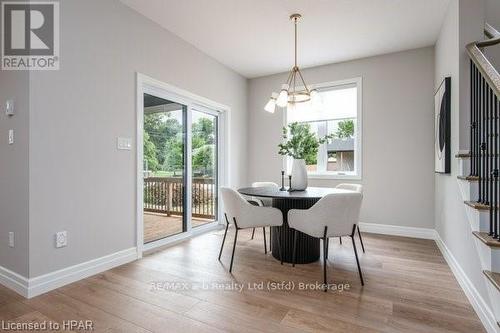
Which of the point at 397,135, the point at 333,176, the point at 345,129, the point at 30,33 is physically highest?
the point at 30,33

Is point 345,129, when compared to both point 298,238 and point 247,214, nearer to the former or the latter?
point 298,238

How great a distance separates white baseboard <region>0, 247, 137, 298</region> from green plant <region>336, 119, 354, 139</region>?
365 centimetres

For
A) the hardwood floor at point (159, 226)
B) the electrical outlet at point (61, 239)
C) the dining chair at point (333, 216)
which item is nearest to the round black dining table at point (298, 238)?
the dining chair at point (333, 216)

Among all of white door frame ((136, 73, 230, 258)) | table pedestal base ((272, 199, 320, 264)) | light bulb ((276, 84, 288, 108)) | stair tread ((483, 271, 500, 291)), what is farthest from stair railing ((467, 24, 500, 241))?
white door frame ((136, 73, 230, 258))

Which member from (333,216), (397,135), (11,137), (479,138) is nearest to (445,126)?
(479,138)

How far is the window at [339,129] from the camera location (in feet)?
13.9

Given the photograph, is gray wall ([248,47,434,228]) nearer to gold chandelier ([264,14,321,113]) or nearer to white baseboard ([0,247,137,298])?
gold chandelier ([264,14,321,113])

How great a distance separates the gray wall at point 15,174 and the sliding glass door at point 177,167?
113 centimetres

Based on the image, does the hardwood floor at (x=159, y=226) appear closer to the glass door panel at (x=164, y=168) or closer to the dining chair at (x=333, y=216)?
the glass door panel at (x=164, y=168)

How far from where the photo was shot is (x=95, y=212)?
2.54m

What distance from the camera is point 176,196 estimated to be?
370 cm

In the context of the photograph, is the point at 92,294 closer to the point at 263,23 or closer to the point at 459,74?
the point at 263,23

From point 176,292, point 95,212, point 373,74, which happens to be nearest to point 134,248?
point 95,212

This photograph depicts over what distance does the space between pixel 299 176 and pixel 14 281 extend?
2.76 metres
